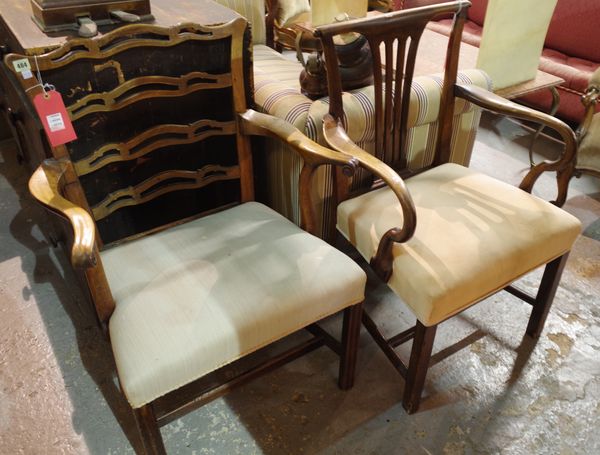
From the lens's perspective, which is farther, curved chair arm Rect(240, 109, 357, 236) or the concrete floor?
the concrete floor

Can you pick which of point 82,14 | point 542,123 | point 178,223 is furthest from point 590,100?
point 82,14

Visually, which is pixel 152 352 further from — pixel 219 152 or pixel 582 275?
pixel 582 275

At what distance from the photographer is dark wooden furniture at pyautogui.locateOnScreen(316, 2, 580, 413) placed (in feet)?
3.90

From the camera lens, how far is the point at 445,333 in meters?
1.67

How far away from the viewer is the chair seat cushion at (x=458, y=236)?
118 centimetres

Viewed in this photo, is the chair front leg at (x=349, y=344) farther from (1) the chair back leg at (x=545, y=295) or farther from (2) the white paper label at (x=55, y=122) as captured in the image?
(2) the white paper label at (x=55, y=122)

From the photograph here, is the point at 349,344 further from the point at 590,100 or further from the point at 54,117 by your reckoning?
the point at 590,100

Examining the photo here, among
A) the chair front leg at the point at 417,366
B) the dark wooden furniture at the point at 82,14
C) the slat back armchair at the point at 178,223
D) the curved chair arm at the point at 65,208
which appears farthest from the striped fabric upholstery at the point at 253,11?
the chair front leg at the point at 417,366

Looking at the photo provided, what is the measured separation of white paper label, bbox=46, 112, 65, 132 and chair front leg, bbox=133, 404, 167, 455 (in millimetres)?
631

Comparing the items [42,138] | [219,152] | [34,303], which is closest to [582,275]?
[219,152]

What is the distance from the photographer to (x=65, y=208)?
990 mm

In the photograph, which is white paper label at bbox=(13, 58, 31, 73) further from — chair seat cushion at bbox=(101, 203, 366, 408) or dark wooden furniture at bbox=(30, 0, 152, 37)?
chair seat cushion at bbox=(101, 203, 366, 408)

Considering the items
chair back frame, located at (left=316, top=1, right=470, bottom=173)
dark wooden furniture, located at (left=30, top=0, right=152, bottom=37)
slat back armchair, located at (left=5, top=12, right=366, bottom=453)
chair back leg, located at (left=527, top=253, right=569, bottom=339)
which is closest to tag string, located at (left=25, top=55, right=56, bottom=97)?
slat back armchair, located at (left=5, top=12, right=366, bottom=453)

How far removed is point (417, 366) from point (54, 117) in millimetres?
1062
